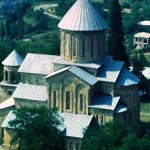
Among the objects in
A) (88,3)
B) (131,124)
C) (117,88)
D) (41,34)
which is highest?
(88,3)

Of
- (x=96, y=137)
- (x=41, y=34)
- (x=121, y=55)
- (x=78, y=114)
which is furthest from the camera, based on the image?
(x=41, y=34)

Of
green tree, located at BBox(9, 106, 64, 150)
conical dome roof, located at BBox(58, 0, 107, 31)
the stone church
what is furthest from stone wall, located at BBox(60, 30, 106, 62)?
green tree, located at BBox(9, 106, 64, 150)

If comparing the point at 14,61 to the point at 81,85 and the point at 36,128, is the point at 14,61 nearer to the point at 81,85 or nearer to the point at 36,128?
the point at 81,85

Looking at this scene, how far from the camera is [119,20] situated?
48750 millimetres

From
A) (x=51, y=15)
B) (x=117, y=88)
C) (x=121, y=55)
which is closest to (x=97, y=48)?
(x=117, y=88)

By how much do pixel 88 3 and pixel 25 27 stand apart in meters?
53.2

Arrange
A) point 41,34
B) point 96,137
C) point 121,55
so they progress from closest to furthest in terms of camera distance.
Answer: point 96,137
point 121,55
point 41,34

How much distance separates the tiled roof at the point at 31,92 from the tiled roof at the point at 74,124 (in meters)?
2.12

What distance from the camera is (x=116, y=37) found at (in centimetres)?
4819

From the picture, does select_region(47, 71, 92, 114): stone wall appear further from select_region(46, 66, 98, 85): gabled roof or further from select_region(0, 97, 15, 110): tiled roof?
select_region(0, 97, 15, 110): tiled roof

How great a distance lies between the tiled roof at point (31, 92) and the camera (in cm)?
3703

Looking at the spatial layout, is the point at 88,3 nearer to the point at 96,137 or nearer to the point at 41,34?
the point at 96,137

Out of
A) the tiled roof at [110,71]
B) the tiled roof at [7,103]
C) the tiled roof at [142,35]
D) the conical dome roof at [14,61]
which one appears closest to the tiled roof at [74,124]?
the tiled roof at [110,71]

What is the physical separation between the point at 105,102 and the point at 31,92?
504 centimetres
